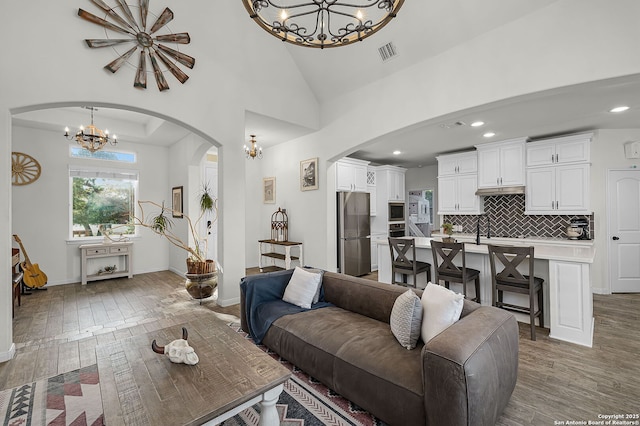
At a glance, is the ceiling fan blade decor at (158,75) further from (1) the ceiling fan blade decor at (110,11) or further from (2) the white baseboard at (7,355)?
(2) the white baseboard at (7,355)

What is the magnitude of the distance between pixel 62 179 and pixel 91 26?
11.7ft

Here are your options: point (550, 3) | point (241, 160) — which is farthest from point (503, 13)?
point (241, 160)

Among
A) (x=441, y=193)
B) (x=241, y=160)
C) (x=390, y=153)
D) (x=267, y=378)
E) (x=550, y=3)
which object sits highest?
(x=550, y=3)

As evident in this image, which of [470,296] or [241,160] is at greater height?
[241,160]

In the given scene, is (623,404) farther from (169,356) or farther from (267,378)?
(169,356)

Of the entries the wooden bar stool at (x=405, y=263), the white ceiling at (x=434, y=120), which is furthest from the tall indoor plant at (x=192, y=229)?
the wooden bar stool at (x=405, y=263)

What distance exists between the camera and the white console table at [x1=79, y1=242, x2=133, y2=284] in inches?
212

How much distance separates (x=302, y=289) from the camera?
2.89 metres

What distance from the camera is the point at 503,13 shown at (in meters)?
2.88

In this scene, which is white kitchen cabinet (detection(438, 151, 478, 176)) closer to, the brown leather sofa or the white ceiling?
the white ceiling

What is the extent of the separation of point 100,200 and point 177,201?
150 cm

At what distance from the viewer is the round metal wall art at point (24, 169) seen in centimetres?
496

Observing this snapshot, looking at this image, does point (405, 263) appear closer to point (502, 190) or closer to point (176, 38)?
point (502, 190)

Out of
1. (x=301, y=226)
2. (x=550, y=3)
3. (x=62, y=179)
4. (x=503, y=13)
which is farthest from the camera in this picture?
(x=301, y=226)
